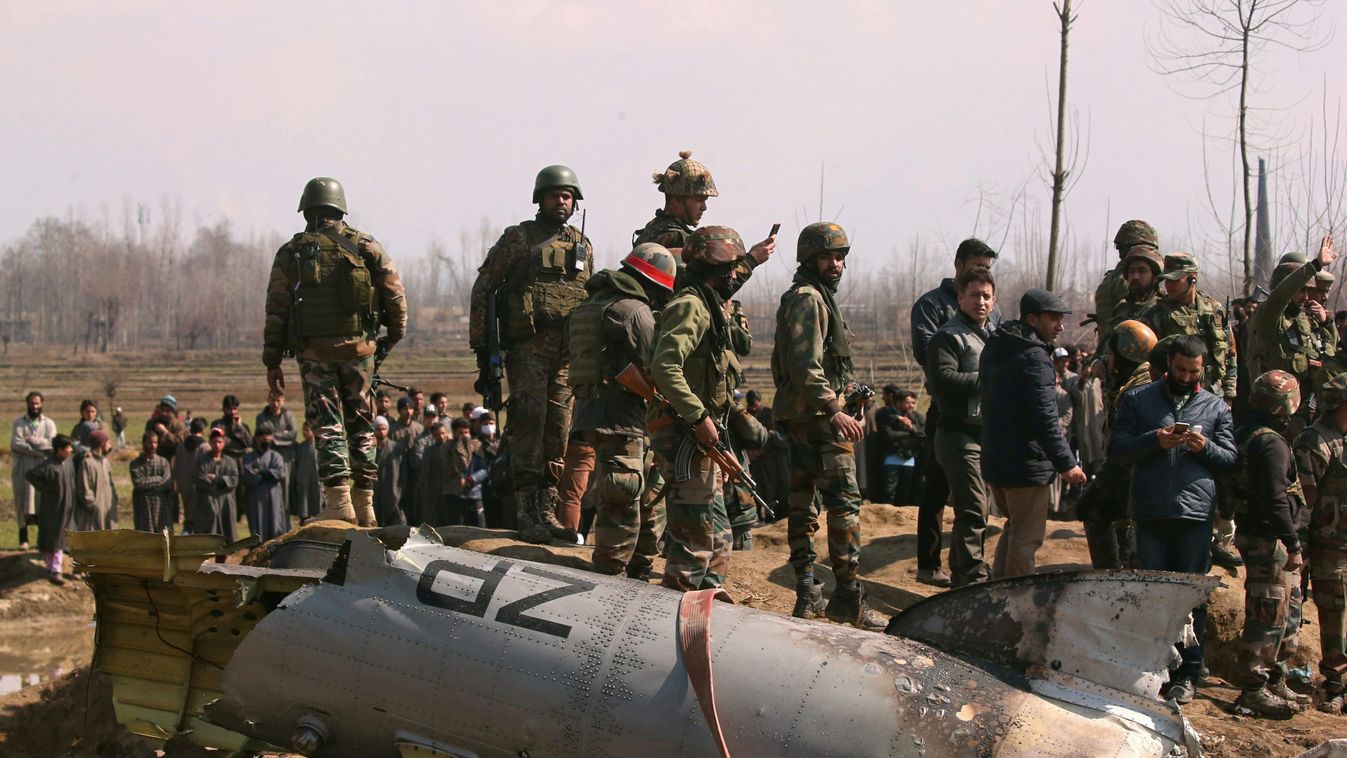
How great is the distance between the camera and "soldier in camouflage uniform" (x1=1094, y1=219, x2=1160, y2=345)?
34.1ft

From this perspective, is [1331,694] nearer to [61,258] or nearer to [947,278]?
[947,278]

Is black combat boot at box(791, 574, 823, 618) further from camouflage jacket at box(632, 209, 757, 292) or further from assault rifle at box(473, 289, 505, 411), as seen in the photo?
assault rifle at box(473, 289, 505, 411)

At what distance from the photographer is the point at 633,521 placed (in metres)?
7.96

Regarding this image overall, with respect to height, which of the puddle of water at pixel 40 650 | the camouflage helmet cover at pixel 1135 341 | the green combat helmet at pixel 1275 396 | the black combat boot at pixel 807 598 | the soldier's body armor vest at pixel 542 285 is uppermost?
the soldier's body armor vest at pixel 542 285

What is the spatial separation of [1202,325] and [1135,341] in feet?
4.34

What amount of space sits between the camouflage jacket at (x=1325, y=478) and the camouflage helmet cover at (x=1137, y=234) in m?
2.60

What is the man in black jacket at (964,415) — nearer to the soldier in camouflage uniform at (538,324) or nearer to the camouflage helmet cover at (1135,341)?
the camouflage helmet cover at (1135,341)

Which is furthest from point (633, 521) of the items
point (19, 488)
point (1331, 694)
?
point (19, 488)

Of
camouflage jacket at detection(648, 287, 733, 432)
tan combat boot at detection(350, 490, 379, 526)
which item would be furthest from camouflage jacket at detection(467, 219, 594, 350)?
camouflage jacket at detection(648, 287, 733, 432)

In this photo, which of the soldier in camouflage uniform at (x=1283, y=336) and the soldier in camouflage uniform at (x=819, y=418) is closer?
the soldier in camouflage uniform at (x=819, y=418)

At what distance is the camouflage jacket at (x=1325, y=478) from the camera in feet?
26.7

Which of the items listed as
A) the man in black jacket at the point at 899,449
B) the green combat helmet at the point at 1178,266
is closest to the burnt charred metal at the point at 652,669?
the green combat helmet at the point at 1178,266

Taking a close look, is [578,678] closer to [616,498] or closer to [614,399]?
[616,498]

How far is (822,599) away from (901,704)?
3.02 meters
